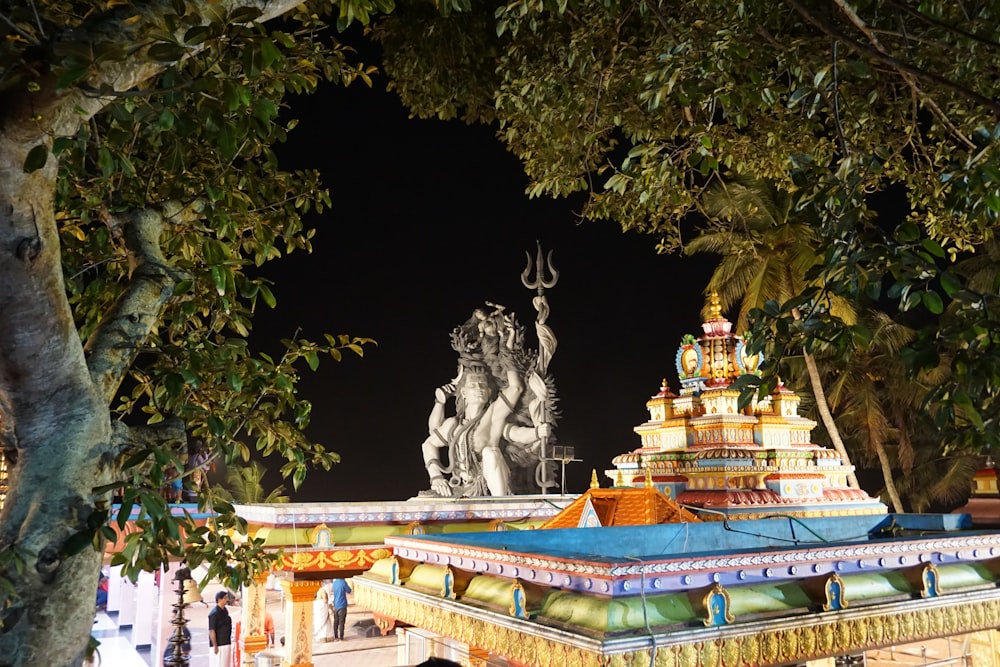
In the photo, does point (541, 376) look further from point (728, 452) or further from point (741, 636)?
point (741, 636)

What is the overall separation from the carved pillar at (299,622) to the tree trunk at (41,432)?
464 centimetres

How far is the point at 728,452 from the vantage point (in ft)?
28.4

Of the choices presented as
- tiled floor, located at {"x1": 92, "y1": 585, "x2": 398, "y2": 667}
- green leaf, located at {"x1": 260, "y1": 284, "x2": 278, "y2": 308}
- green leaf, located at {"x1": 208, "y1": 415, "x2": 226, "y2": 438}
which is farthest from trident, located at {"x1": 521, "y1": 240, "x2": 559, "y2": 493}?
green leaf, located at {"x1": 208, "y1": 415, "x2": 226, "y2": 438}

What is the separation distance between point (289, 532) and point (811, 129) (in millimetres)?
5184

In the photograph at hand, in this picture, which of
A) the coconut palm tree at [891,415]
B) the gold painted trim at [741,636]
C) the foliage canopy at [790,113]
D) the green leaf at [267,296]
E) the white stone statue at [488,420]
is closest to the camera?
the foliage canopy at [790,113]

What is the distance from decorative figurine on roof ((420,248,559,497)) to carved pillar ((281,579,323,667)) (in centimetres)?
299

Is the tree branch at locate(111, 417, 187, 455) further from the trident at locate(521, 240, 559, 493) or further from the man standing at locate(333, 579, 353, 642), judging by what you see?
the man standing at locate(333, 579, 353, 642)

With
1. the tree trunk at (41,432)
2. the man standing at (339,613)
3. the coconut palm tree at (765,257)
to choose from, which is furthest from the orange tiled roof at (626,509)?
the coconut palm tree at (765,257)

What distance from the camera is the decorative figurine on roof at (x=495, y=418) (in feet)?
31.2

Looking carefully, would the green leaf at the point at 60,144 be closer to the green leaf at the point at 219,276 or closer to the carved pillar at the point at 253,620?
the green leaf at the point at 219,276

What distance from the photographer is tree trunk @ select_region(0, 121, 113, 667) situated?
1.72 meters

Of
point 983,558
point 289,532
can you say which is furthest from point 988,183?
point 289,532

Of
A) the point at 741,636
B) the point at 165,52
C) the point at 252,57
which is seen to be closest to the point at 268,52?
the point at 252,57

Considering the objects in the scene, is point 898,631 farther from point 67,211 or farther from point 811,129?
point 67,211
